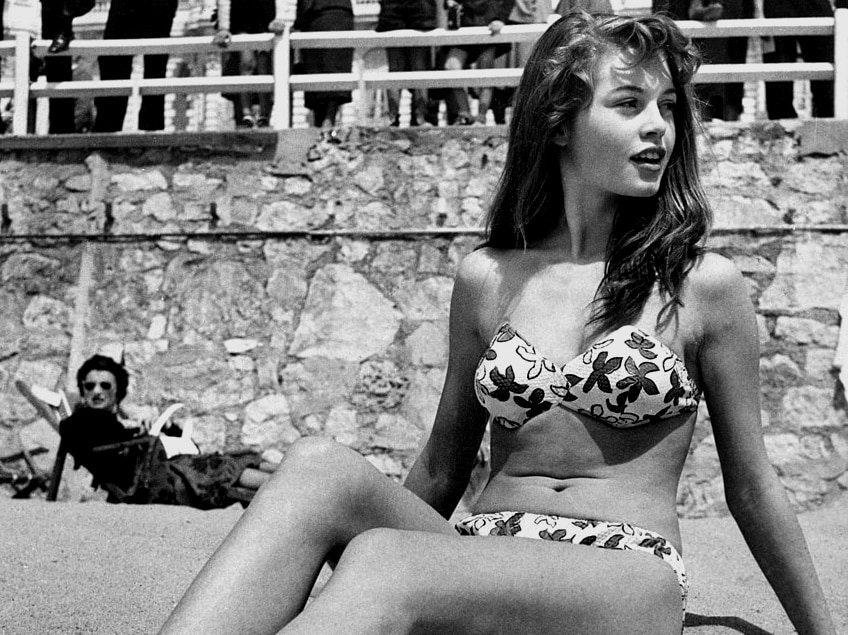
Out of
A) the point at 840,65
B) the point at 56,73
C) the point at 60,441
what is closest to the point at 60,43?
the point at 56,73

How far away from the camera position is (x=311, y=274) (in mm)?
7414

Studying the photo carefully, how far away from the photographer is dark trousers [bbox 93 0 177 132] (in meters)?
8.20

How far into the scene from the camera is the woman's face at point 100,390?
269 inches

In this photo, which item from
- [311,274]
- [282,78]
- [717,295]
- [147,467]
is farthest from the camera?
[282,78]

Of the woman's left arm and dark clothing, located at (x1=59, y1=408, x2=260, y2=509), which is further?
dark clothing, located at (x1=59, y1=408, x2=260, y2=509)

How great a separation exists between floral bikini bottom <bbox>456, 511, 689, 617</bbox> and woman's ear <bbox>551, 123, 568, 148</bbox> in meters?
0.77

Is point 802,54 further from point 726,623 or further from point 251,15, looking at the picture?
point 726,623

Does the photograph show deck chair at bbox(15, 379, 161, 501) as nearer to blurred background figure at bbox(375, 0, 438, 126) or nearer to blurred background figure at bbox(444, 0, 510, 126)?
blurred background figure at bbox(375, 0, 438, 126)

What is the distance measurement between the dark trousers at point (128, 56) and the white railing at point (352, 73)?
0.17 metres

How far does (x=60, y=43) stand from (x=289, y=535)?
6.41 meters

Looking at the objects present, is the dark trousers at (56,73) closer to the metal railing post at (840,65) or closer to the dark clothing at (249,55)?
the dark clothing at (249,55)

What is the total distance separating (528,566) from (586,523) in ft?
1.04

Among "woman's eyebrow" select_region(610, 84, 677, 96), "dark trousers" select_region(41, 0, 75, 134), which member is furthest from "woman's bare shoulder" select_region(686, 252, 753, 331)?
"dark trousers" select_region(41, 0, 75, 134)

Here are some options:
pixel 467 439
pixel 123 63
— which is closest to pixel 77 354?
pixel 123 63
